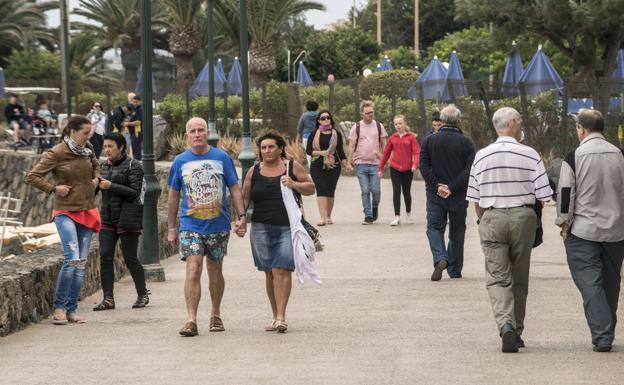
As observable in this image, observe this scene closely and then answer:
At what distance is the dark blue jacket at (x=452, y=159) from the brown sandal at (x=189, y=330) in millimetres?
4096

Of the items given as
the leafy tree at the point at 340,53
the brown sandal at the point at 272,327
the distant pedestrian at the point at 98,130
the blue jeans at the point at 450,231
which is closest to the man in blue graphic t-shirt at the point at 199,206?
the brown sandal at the point at 272,327

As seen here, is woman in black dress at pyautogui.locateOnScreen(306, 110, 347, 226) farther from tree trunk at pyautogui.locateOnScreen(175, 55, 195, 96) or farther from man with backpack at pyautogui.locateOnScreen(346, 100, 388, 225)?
→ tree trunk at pyautogui.locateOnScreen(175, 55, 195, 96)

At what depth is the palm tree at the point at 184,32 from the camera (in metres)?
55.2

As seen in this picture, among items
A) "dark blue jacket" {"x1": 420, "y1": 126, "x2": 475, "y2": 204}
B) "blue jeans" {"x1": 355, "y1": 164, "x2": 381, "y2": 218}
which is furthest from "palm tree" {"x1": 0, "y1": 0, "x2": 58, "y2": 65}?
"dark blue jacket" {"x1": 420, "y1": 126, "x2": 475, "y2": 204}

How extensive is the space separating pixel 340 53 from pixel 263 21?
2487 cm

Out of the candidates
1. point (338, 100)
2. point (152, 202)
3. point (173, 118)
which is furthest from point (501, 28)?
point (152, 202)

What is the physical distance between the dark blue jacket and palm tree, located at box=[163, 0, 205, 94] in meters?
42.2

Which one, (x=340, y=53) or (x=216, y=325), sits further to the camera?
(x=340, y=53)

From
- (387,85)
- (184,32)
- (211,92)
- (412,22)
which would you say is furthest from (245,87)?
(412,22)

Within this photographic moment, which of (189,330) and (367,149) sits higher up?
(367,149)

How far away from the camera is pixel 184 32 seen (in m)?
56.9

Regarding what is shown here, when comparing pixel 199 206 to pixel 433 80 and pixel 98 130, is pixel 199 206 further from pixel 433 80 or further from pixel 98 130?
pixel 433 80

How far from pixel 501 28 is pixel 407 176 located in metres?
29.5

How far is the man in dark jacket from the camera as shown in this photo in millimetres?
13562
